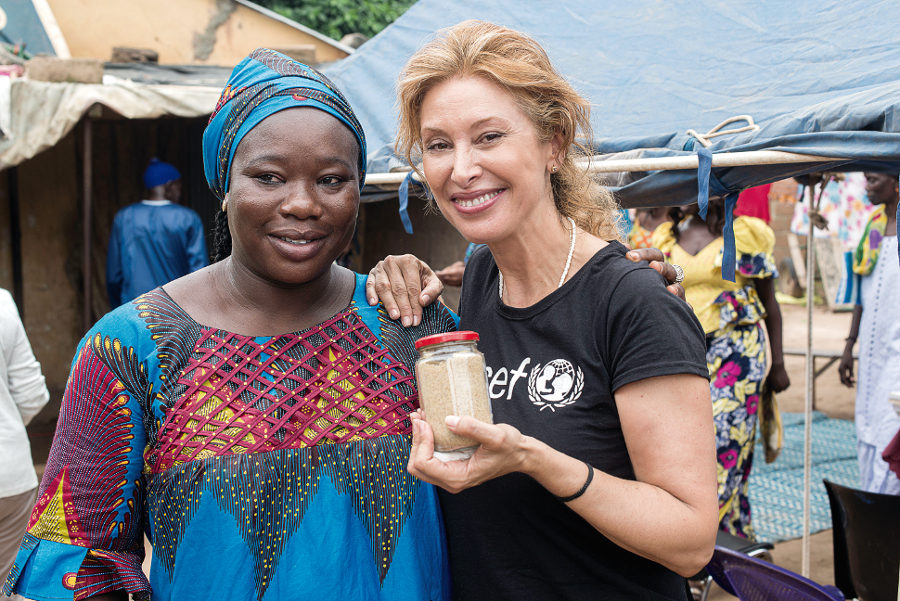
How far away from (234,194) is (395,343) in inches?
18.6

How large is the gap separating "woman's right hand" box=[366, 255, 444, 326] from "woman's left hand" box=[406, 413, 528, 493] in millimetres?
450

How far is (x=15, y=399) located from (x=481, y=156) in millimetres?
3119

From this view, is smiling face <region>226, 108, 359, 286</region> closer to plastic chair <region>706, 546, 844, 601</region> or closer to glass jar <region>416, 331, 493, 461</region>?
glass jar <region>416, 331, 493, 461</region>

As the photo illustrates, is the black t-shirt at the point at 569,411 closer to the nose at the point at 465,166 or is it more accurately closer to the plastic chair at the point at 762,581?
the nose at the point at 465,166

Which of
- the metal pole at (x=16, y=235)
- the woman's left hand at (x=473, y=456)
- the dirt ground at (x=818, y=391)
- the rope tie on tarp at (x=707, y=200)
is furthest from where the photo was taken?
the metal pole at (x=16, y=235)

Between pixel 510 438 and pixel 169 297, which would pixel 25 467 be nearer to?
pixel 169 297

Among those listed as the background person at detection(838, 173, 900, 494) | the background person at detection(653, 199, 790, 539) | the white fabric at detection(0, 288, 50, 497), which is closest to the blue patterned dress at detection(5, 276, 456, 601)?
the white fabric at detection(0, 288, 50, 497)

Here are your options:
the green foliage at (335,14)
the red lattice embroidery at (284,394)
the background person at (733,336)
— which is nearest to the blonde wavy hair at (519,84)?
the red lattice embroidery at (284,394)

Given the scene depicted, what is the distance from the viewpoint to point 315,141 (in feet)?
5.29

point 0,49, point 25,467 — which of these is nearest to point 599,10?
point 25,467

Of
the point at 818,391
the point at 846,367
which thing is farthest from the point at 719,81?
the point at 818,391

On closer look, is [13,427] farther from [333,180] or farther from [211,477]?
[333,180]

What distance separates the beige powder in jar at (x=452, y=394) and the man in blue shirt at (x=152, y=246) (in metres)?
5.93

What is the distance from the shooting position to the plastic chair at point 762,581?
8.43 feet
